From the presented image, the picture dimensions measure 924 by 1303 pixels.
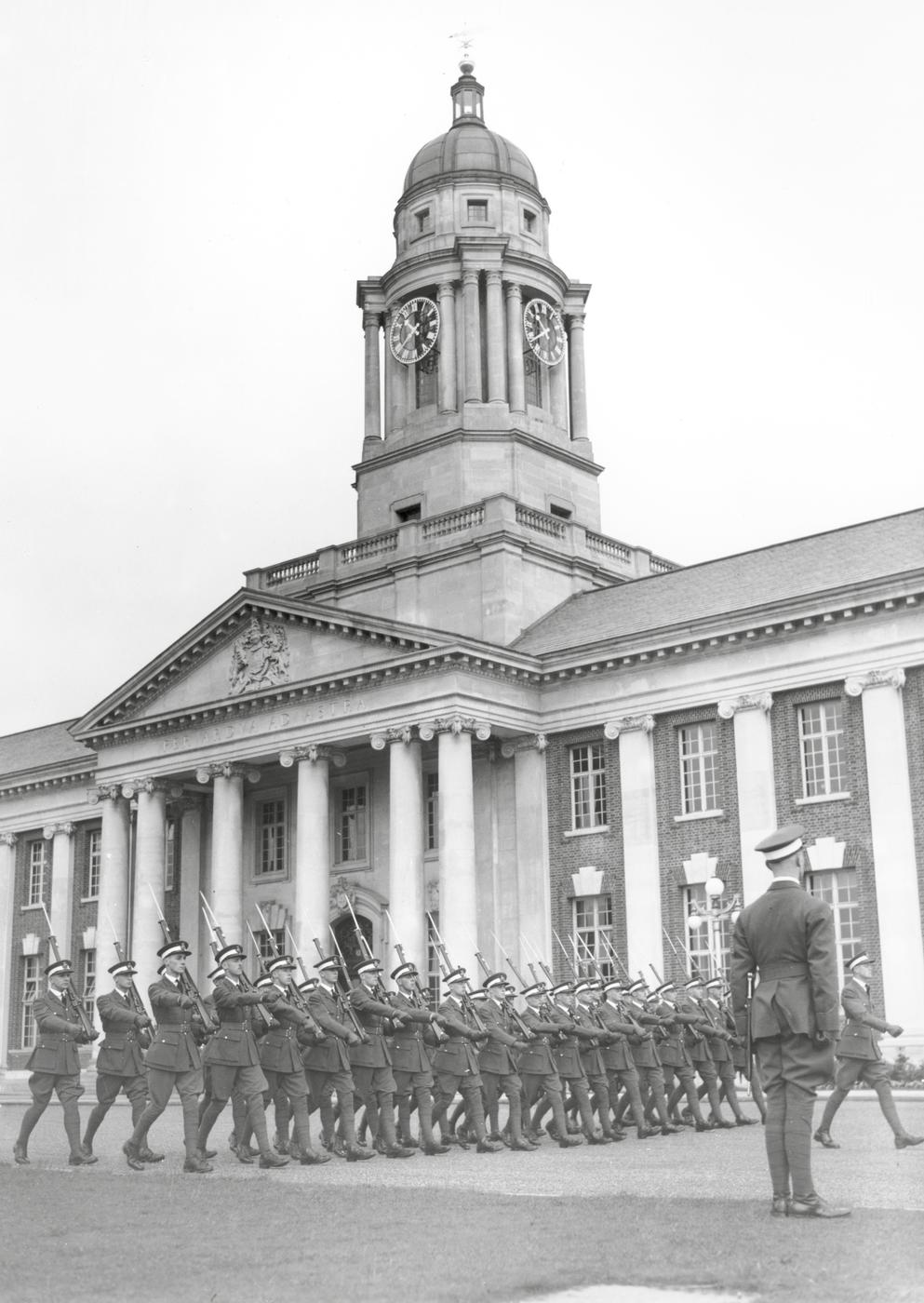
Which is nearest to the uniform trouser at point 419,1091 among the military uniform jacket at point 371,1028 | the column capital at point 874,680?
the military uniform jacket at point 371,1028

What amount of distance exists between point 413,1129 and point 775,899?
13.0 m

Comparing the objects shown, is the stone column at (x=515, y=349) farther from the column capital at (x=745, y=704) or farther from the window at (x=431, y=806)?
the column capital at (x=745, y=704)

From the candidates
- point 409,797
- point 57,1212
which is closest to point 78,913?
point 409,797

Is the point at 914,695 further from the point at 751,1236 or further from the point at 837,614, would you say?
the point at 751,1236

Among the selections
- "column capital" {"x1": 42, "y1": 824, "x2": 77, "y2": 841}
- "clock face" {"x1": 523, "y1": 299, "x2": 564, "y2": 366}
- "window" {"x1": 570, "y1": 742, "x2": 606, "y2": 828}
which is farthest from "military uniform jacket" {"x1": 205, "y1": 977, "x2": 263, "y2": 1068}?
"clock face" {"x1": 523, "y1": 299, "x2": 564, "y2": 366}

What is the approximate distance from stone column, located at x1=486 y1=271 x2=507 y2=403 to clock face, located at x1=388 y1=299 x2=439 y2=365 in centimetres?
190

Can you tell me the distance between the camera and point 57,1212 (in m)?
11.6

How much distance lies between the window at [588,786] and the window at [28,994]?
18831 mm

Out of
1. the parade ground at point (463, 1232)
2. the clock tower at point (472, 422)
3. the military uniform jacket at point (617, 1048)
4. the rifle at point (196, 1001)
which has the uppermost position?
the clock tower at point (472, 422)

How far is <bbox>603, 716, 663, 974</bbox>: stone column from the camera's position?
3306cm

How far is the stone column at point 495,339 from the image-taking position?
44344 millimetres

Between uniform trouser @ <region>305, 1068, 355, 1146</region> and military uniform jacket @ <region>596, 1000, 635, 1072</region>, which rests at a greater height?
military uniform jacket @ <region>596, 1000, 635, 1072</region>

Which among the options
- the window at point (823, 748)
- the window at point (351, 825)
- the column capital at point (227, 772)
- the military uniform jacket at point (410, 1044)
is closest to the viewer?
the military uniform jacket at point (410, 1044)

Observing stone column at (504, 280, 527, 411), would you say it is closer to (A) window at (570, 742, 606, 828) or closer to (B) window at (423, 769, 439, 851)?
(B) window at (423, 769, 439, 851)
